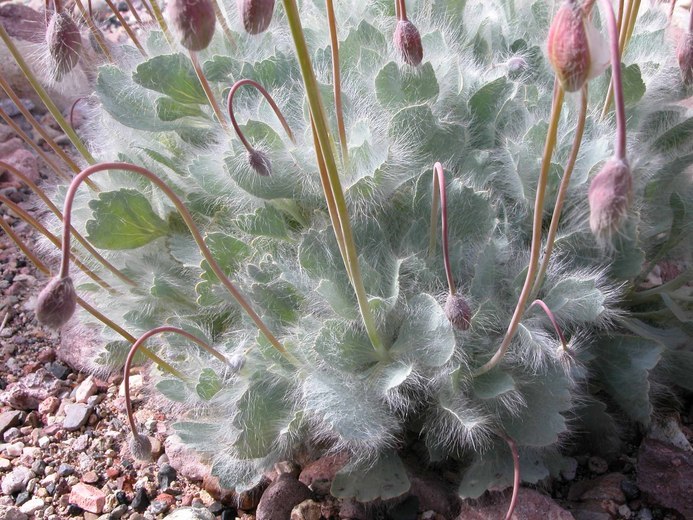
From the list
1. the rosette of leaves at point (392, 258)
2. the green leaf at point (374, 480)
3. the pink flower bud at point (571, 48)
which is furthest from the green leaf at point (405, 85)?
the green leaf at point (374, 480)

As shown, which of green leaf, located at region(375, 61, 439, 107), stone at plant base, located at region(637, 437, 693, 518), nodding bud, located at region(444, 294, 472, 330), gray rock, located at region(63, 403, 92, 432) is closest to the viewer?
nodding bud, located at region(444, 294, 472, 330)

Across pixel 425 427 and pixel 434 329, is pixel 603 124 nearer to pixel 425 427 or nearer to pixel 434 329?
pixel 434 329

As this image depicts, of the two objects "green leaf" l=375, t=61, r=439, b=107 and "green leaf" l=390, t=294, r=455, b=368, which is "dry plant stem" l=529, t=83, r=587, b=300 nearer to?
"green leaf" l=390, t=294, r=455, b=368

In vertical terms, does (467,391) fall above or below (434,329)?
below

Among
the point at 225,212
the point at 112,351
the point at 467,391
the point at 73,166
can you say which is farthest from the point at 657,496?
the point at 73,166

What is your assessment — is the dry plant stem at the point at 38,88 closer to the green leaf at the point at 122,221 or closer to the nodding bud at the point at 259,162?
the green leaf at the point at 122,221

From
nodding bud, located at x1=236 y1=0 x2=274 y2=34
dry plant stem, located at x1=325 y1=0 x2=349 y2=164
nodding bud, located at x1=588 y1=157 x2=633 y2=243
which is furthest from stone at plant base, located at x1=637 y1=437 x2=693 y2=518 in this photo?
nodding bud, located at x1=236 y1=0 x2=274 y2=34
